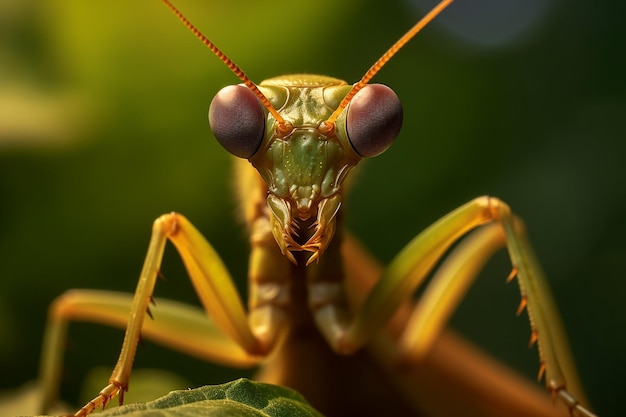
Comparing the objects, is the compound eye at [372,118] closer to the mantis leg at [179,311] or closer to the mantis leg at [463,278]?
the mantis leg at [463,278]

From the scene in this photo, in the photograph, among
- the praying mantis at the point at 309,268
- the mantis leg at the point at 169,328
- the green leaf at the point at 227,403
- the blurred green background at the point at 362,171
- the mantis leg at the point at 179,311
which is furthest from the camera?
the blurred green background at the point at 362,171

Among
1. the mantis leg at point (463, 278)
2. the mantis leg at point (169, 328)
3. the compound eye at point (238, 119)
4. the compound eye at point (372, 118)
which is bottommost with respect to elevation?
the mantis leg at point (169, 328)

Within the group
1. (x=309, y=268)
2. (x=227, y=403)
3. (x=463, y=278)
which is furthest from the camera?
(x=463, y=278)

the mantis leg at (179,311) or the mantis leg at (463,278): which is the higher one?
the mantis leg at (463,278)

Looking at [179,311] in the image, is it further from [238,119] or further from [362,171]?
[362,171]

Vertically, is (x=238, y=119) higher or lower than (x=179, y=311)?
higher

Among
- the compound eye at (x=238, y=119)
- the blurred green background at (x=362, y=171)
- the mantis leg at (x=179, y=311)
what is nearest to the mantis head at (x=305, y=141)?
the compound eye at (x=238, y=119)

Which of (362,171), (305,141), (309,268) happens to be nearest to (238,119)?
(305,141)

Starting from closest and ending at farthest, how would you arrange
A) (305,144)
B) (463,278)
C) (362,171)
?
1. (305,144)
2. (463,278)
3. (362,171)

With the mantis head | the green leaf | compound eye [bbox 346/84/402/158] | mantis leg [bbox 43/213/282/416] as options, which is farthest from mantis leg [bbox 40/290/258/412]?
the green leaf

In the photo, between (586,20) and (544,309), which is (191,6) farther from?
(586,20)
